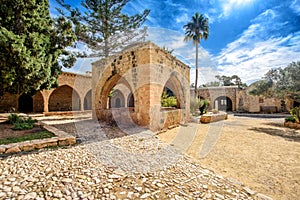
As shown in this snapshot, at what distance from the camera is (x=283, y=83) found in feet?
29.1

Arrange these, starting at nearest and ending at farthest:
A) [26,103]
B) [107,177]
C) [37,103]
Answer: [107,177], [37,103], [26,103]

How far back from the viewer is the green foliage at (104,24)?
11.7 m

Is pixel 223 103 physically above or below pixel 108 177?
above

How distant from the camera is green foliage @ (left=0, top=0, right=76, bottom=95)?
5004 mm

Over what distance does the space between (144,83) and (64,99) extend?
13.1 m

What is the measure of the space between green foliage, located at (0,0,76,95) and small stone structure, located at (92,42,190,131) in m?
2.48

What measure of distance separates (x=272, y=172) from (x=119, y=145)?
371 cm

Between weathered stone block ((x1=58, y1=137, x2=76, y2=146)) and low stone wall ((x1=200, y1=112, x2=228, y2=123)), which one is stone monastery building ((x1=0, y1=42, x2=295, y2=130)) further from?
weathered stone block ((x1=58, y1=137, x2=76, y2=146))

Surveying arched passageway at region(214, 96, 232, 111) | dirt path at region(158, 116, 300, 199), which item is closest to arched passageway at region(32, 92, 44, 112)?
dirt path at region(158, 116, 300, 199)

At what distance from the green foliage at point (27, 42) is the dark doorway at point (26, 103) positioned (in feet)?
33.4

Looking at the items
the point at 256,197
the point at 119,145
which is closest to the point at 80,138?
the point at 119,145

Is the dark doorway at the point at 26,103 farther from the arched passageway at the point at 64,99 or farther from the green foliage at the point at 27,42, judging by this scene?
the green foliage at the point at 27,42

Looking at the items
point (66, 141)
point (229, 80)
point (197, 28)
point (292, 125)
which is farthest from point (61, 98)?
point (229, 80)

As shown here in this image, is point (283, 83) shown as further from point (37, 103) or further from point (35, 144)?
point (37, 103)
